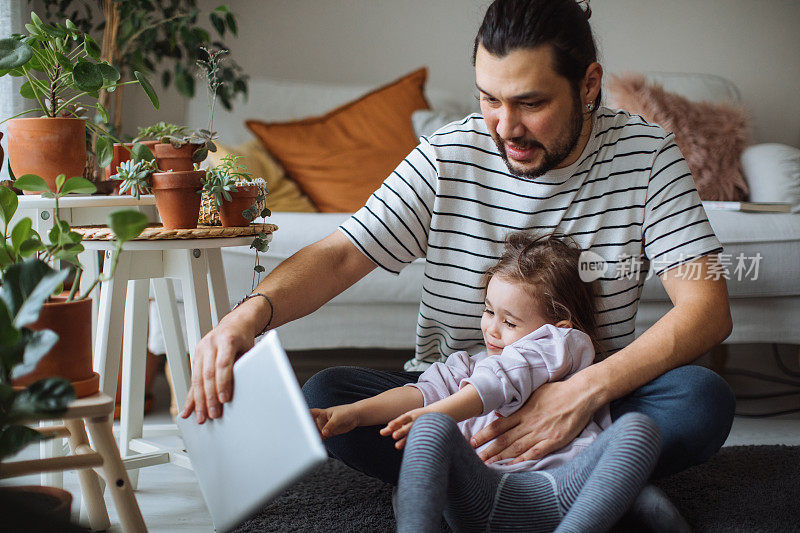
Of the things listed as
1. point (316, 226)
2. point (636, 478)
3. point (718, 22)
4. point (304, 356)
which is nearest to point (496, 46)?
point (636, 478)

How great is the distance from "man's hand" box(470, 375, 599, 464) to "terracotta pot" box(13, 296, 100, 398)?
0.55 meters

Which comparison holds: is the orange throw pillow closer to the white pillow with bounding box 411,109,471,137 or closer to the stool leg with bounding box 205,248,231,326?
the white pillow with bounding box 411,109,471,137

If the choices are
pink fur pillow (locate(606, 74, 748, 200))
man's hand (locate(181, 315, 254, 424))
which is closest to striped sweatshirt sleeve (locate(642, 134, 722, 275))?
man's hand (locate(181, 315, 254, 424))

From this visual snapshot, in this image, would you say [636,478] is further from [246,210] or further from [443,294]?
[246,210]

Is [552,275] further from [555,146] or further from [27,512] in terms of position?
[27,512]

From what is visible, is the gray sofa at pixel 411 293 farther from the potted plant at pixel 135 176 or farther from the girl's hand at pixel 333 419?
the girl's hand at pixel 333 419

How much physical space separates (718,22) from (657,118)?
818mm

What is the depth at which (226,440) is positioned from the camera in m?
0.88

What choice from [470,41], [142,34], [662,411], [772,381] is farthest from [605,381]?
[470,41]

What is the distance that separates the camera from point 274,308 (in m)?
1.09

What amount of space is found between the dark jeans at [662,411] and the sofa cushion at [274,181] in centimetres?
110

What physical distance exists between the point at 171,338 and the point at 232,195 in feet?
1.33

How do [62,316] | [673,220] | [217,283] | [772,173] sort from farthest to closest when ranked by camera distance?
[772,173]
[217,283]
[673,220]
[62,316]

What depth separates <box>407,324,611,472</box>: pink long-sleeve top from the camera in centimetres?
105
